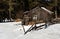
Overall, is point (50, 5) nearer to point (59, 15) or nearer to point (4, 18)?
point (59, 15)

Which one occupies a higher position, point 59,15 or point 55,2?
point 55,2

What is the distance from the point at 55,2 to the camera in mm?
58906

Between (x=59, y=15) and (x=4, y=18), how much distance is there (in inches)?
657

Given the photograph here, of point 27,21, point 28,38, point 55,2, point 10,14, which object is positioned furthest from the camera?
point 10,14

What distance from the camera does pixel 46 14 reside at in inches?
1877

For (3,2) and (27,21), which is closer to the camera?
(27,21)

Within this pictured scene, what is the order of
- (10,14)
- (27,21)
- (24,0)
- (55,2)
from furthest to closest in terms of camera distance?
(24,0)
(10,14)
(55,2)
(27,21)

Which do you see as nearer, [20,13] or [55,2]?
[55,2]

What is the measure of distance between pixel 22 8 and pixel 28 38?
48.3 meters

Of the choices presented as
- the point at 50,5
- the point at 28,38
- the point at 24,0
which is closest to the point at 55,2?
the point at 50,5

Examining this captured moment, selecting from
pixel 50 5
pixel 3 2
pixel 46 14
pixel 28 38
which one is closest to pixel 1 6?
pixel 3 2

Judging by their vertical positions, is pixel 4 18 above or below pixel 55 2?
below

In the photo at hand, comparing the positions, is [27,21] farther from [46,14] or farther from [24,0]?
[24,0]

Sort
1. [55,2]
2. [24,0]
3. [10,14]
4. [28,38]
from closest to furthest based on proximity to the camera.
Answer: [28,38] → [55,2] → [10,14] → [24,0]
